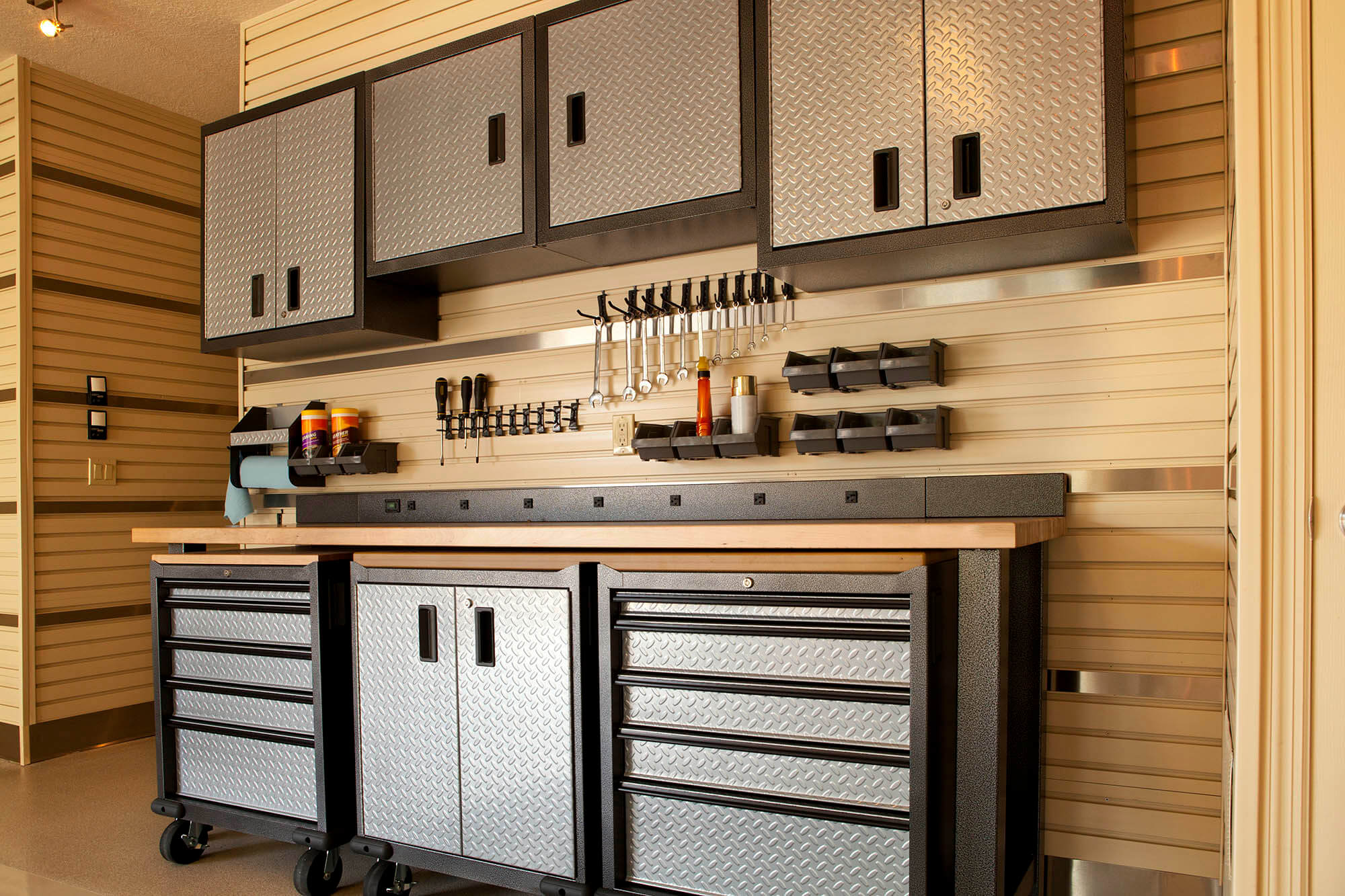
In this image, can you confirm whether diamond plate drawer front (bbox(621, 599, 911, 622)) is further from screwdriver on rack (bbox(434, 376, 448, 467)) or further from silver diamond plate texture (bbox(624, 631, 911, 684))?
screwdriver on rack (bbox(434, 376, 448, 467))

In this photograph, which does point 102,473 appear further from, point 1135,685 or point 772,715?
point 1135,685

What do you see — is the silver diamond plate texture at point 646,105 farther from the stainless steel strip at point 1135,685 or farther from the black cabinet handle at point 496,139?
the stainless steel strip at point 1135,685

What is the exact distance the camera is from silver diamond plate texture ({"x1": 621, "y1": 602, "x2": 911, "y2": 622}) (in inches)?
78.3

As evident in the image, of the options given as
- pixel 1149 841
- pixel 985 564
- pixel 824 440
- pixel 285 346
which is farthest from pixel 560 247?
pixel 1149 841

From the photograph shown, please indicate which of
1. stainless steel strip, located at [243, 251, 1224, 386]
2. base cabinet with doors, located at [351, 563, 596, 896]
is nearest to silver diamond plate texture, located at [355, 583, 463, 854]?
base cabinet with doors, located at [351, 563, 596, 896]

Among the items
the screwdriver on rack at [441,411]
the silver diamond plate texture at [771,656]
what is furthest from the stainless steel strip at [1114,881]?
the screwdriver on rack at [441,411]

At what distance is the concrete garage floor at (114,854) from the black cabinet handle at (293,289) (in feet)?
6.37

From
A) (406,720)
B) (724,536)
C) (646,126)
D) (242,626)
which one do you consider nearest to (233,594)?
(242,626)

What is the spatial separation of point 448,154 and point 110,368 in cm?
264

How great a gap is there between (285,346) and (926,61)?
9.10ft

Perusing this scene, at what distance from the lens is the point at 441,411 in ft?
12.2

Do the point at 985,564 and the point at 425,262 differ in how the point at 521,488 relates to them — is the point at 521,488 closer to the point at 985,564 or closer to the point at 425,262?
the point at 425,262

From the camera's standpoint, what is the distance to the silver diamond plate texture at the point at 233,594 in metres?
2.76

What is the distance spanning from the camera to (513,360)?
3.60 meters
